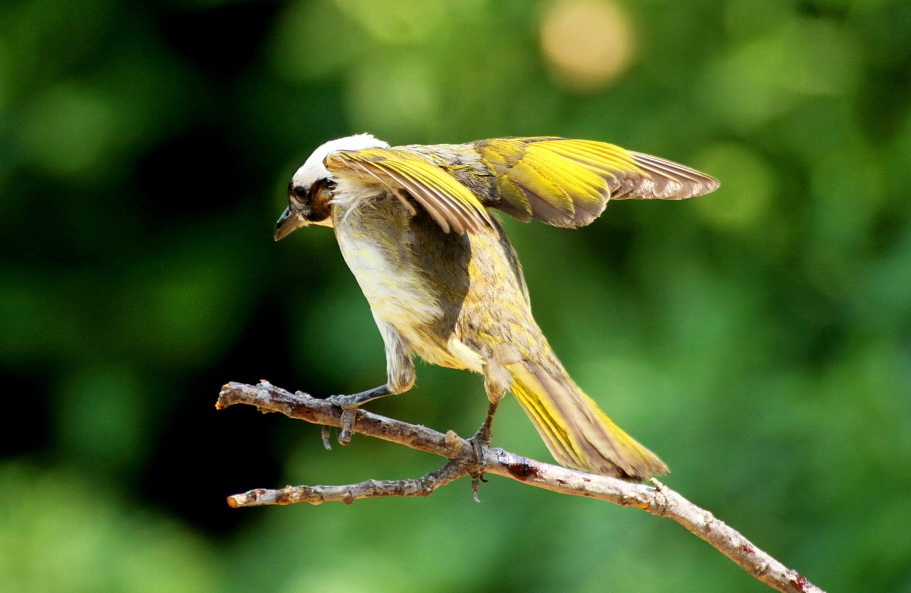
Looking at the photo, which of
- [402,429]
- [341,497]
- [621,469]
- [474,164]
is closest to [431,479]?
[402,429]

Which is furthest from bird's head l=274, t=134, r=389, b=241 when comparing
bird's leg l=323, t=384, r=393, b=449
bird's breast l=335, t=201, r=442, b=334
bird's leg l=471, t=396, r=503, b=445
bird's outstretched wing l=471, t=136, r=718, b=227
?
bird's leg l=471, t=396, r=503, b=445

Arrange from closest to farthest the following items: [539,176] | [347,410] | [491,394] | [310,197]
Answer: [347,410] → [491,394] → [539,176] → [310,197]

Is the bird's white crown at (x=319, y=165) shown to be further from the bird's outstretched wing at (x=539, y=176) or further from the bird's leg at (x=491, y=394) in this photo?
the bird's leg at (x=491, y=394)

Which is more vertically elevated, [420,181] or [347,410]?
Answer: [420,181]

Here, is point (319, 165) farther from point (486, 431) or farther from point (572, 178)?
point (486, 431)

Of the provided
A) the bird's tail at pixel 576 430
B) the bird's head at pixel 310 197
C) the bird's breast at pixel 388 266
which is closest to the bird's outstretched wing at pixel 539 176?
the bird's breast at pixel 388 266

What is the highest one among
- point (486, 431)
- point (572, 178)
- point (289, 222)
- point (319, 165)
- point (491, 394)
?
point (572, 178)

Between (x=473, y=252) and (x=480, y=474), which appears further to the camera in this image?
(x=473, y=252)

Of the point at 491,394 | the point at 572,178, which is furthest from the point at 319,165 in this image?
the point at 491,394
